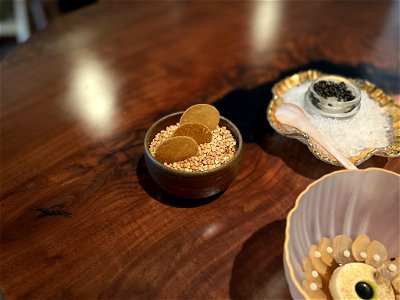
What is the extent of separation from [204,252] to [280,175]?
303mm

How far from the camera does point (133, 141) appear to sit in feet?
3.46

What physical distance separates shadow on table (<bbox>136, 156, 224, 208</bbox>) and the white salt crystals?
13.9 inches

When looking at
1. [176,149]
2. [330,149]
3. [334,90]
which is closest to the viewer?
[176,149]

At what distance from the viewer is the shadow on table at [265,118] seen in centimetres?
98

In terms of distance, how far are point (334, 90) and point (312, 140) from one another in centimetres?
19

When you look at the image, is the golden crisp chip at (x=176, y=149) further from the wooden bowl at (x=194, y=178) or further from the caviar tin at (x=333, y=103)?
the caviar tin at (x=333, y=103)

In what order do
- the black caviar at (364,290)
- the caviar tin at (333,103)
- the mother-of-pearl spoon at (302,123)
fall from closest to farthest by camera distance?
the black caviar at (364,290)
the mother-of-pearl spoon at (302,123)
the caviar tin at (333,103)

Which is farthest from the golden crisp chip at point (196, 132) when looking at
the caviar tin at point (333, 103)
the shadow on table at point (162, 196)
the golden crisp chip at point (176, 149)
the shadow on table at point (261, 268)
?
the caviar tin at point (333, 103)

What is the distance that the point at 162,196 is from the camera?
90 centimetres

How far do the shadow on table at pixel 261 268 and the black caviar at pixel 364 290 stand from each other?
0.13 m

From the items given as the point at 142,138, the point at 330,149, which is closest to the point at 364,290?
the point at 330,149

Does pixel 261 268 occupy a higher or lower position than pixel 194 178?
lower

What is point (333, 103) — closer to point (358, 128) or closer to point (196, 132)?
point (358, 128)

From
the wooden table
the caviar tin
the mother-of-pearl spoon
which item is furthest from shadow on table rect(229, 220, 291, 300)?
the caviar tin
